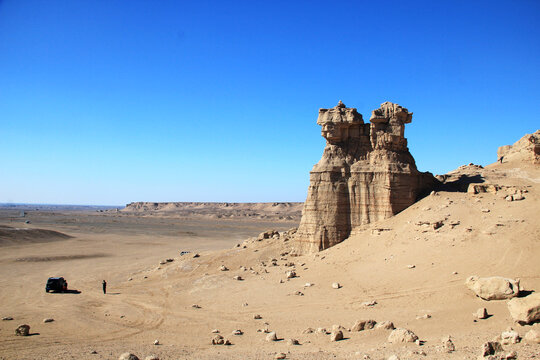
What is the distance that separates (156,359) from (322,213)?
53.5 feet

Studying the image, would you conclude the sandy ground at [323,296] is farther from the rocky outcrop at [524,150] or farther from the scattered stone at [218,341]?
the rocky outcrop at [524,150]

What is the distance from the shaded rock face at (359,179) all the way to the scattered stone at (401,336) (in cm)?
1367

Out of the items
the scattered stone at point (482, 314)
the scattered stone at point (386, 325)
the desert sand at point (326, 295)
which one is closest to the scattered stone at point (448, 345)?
the desert sand at point (326, 295)

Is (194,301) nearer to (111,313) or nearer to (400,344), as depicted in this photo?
(111,313)

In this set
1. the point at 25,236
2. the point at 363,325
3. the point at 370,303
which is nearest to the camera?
the point at 363,325

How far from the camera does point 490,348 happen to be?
9.88 metres

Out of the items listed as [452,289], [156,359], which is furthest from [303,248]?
[156,359]

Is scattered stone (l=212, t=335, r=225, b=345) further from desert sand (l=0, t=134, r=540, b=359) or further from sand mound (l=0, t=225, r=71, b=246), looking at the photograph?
sand mound (l=0, t=225, r=71, b=246)

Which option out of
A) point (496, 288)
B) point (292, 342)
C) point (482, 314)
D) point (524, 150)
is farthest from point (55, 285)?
point (524, 150)

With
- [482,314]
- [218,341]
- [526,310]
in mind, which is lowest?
[218,341]

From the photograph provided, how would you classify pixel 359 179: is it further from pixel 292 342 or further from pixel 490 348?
pixel 490 348

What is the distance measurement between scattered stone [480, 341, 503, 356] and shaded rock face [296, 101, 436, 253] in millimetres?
15202

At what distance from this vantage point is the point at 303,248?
87.5ft

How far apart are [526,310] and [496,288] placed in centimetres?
264
